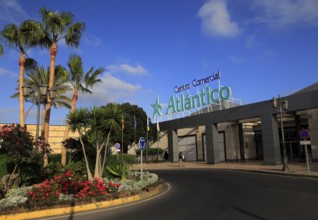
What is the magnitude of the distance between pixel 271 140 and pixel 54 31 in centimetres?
1982

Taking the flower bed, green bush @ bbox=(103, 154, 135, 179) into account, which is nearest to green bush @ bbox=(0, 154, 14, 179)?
the flower bed

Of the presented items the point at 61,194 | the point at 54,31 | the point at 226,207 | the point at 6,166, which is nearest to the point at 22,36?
the point at 54,31

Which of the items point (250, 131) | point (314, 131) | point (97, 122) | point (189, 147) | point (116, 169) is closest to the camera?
point (97, 122)

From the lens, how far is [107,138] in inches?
646

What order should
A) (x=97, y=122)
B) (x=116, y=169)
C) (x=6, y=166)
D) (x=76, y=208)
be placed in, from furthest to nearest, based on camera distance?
(x=116, y=169) < (x=6, y=166) < (x=97, y=122) < (x=76, y=208)

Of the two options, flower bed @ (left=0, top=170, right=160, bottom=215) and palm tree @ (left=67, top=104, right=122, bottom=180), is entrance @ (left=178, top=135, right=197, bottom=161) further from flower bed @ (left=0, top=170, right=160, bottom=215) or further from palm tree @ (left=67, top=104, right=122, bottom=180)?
flower bed @ (left=0, top=170, right=160, bottom=215)

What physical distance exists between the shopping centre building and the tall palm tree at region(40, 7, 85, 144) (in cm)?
1529

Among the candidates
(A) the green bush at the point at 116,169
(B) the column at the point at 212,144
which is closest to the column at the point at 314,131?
(B) the column at the point at 212,144

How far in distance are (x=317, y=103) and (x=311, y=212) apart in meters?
18.0

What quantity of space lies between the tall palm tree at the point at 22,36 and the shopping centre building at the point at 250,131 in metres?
17.2

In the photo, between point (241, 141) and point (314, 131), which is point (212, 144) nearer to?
point (241, 141)

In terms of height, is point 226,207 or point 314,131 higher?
point 314,131

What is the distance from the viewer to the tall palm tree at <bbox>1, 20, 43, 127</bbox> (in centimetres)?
1950

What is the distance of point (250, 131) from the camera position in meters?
38.8
